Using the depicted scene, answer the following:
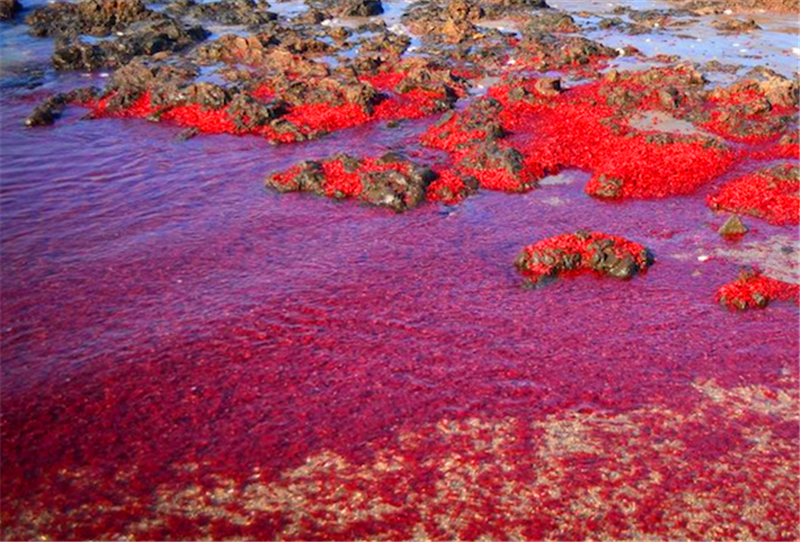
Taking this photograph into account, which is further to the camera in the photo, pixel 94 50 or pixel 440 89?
pixel 94 50

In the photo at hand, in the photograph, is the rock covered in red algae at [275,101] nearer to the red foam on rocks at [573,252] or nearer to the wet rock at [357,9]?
the red foam on rocks at [573,252]

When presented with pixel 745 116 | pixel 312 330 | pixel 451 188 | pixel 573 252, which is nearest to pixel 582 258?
pixel 573 252

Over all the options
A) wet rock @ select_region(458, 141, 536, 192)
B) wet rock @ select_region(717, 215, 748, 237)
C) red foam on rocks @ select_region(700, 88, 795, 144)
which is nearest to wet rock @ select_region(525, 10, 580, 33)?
red foam on rocks @ select_region(700, 88, 795, 144)

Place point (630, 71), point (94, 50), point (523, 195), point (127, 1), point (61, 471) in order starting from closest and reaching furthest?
1. point (61, 471)
2. point (523, 195)
3. point (630, 71)
4. point (94, 50)
5. point (127, 1)

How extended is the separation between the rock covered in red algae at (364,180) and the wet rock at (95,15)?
33455 mm

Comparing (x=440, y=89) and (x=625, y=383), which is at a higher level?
(x=440, y=89)

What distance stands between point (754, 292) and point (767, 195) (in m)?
8.22

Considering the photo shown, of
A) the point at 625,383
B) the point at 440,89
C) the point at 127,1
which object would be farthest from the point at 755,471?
the point at 127,1

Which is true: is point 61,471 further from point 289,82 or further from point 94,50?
point 94,50

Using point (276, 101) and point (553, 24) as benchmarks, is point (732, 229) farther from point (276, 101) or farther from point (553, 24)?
point (553, 24)

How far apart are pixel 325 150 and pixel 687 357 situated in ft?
66.1

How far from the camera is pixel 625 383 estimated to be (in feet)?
62.8

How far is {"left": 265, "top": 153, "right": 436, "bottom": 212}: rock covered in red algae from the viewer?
1147 inches

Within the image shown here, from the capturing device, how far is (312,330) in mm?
21312
